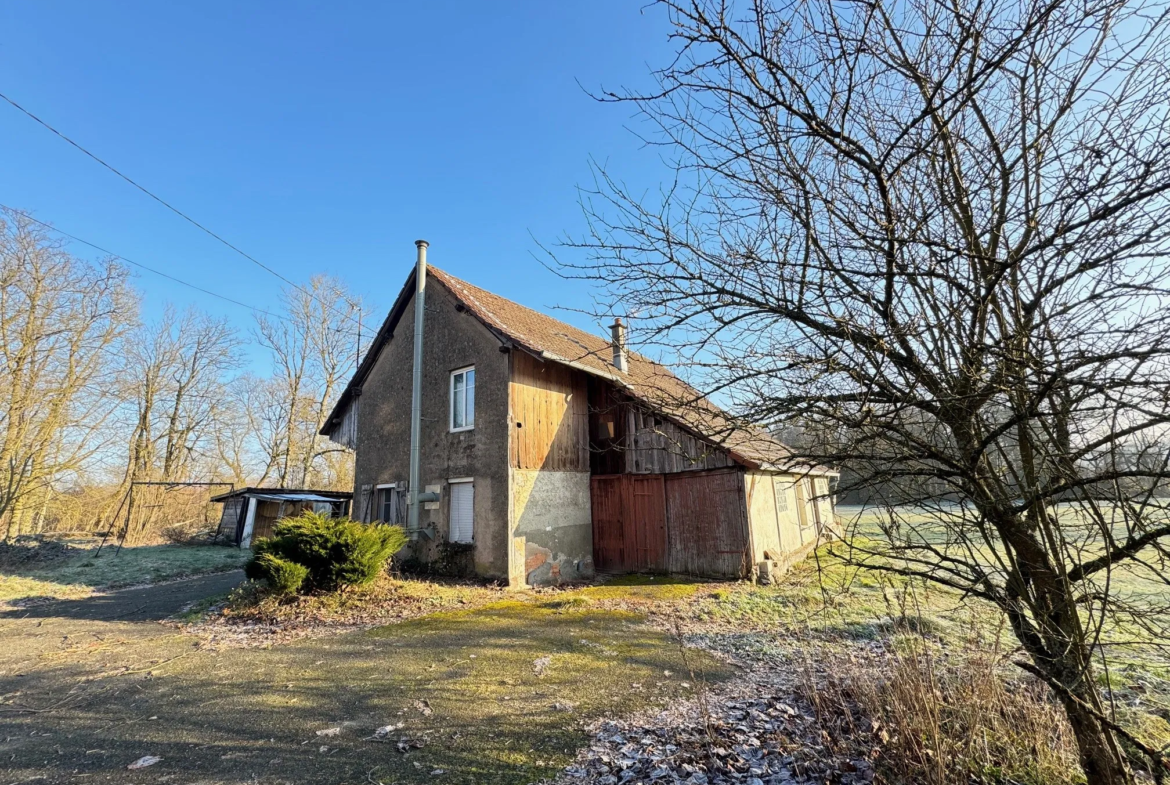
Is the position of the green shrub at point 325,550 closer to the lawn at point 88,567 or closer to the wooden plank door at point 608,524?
the wooden plank door at point 608,524

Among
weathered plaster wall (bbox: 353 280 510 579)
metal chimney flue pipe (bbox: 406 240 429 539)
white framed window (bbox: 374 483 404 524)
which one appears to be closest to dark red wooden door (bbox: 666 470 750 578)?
weathered plaster wall (bbox: 353 280 510 579)

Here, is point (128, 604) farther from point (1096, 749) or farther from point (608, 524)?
point (1096, 749)

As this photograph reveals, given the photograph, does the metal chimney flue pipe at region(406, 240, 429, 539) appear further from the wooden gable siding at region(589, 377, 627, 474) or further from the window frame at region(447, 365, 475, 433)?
the wooden gable siding at region(589, 377, 627, 474)

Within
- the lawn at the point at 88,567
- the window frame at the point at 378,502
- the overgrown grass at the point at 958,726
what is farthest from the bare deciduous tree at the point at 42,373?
the overgrown grass at the point at 958,726

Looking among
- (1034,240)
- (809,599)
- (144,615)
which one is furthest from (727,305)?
(144,615)

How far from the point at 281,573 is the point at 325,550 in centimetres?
79

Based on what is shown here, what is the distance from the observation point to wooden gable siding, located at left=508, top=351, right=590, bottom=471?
1293 centimetres

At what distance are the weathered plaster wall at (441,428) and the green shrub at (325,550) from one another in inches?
118

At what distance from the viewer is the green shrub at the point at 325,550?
986 cm

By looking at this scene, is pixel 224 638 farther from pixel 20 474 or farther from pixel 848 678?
pixel 20 474

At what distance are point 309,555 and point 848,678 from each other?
9369 mm

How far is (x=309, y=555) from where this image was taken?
32.4ft

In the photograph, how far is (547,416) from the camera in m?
13.9

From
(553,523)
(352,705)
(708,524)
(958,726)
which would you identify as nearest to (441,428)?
(553,523)
